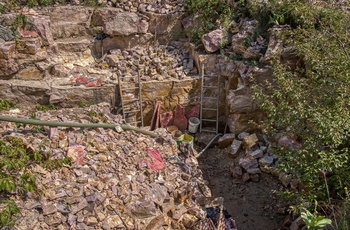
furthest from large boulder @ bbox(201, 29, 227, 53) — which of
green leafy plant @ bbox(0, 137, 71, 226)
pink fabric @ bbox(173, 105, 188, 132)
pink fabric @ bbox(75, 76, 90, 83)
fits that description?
green leafy plant @ bbox(0, 137, 71, 226)

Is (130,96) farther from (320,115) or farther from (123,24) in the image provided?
(320,115)

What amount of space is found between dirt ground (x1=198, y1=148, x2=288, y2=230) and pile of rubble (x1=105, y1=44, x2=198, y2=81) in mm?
2512

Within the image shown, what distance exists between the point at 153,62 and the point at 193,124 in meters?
2.17

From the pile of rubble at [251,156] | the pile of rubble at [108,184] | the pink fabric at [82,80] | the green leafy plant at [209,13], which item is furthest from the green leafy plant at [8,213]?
the green leafy plant at [209,13]

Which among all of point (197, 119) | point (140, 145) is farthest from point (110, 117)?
point (197, 119)

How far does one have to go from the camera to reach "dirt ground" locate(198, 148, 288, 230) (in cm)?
741

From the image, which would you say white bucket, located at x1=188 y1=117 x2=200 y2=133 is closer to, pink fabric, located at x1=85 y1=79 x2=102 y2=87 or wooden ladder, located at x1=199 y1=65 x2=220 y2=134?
wooden ladder, located at x1=199 y1=65 x2=220 y2=134

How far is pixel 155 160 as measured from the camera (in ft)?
22.3

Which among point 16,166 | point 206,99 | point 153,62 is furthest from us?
point 153,62

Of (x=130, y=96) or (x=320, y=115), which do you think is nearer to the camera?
(x=320, y=115)

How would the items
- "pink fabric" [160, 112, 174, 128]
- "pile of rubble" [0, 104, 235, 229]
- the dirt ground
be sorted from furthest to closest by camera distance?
"pink fabric" [160, 112, 174, 128] → the dirt ground → "pile of rubble" [0, 104, 235, 229]

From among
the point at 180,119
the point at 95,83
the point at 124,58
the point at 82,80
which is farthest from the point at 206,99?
the point at 82,80

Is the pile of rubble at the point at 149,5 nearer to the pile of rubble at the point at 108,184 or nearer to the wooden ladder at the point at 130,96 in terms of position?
the wooden ladder at the point at 130,96

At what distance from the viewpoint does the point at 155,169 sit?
6570 mm
